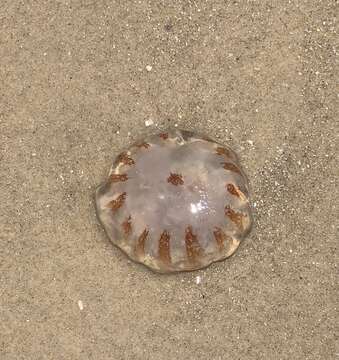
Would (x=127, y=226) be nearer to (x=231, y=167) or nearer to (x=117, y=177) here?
(x=117, y=177)

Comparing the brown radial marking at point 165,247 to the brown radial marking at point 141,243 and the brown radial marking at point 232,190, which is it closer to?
the brown radial marking at point 141,243

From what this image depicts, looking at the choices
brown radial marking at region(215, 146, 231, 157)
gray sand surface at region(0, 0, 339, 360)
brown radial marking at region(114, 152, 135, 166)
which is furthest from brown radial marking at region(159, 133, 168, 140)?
brown radial marking at region(215, 146, 231, 157)

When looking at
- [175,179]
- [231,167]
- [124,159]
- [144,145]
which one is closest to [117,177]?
[124,159]

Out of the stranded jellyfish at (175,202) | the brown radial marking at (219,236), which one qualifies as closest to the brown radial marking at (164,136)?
the stranded jellyfish at (175,202)

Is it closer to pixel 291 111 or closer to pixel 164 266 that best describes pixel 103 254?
pixel 164 266

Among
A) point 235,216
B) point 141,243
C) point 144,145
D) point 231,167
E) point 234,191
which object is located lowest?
point 141,243

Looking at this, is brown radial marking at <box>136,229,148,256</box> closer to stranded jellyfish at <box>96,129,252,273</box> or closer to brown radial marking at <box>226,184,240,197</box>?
stranded jellyfish at <box>96,129,252,273</box>

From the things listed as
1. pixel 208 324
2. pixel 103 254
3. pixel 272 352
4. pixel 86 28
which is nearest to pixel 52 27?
pixel 86 28
